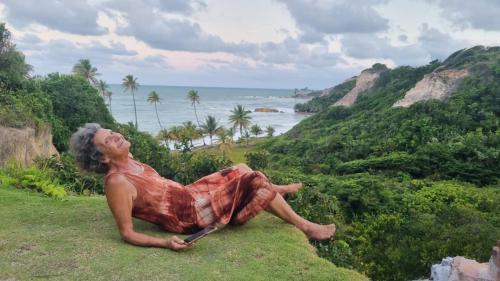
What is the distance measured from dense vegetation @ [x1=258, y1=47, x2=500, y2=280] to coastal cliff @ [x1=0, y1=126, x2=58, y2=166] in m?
8.39

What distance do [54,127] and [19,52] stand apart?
591 cm

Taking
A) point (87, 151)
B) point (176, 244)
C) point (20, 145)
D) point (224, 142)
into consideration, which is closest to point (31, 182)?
point (87, 151)

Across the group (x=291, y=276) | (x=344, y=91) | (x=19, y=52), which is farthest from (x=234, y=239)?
(x=344, y=91)

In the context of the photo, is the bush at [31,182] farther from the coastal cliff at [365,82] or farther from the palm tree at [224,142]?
the coastal cliff at [365,82]

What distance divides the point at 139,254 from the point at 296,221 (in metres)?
1.93

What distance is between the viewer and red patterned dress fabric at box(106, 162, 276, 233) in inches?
210

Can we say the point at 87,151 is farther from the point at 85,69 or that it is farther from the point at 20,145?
the point at 85,69

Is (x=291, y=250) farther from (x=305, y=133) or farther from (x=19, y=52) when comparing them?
(x=305, y=133)

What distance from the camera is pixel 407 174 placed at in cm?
3020

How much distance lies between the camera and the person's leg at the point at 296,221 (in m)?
5.74

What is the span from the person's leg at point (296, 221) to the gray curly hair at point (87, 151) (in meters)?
1.93

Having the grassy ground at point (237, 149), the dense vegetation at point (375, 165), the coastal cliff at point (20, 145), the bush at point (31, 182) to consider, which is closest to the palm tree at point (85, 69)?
the dense vegetation at point (375, 165)

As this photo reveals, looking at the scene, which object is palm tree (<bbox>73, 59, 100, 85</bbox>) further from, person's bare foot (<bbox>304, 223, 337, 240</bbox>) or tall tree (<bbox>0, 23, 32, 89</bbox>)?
person's bare foot (<bbox>304, 223, 337, 240</bbox>)

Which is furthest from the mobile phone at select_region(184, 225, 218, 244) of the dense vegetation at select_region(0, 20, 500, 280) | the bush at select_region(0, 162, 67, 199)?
the bush at select_region(0, 162, 67, 199)
